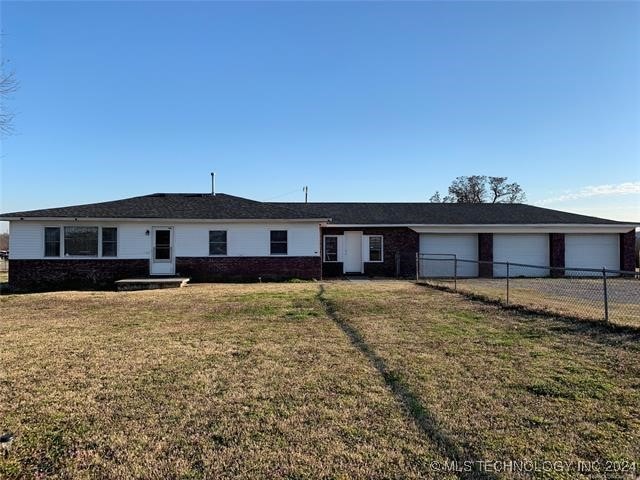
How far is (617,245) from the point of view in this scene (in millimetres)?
22875

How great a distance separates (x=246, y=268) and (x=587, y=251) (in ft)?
54.6

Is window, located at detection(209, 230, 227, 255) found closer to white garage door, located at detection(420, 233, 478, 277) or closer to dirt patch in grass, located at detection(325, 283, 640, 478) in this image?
white garage door, located at detection(420, 233, 478, 277)

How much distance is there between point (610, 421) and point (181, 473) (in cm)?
348

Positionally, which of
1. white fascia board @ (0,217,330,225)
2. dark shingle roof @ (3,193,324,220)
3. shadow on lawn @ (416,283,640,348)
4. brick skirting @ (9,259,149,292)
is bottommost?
shadow on lawn @ (416,283,640,348)

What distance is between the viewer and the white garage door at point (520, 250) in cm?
2244

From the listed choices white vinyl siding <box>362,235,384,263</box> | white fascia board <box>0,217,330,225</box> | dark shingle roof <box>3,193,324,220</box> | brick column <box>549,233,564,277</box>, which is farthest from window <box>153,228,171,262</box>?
brick column <box>549,233,564,277</box>

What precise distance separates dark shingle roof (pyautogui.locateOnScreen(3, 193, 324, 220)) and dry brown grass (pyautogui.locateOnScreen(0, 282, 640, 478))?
10.0m

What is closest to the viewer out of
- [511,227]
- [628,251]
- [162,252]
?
Answer: [162,252]

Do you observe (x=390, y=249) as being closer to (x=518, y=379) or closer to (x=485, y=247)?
(x=485, y=247)

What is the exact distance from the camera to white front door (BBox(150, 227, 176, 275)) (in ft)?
60.6

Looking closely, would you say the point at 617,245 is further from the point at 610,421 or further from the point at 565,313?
the point at 610,421

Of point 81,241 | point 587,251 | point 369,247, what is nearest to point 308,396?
point 81,241

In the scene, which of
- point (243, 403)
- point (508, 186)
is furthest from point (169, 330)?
point (508, 186)

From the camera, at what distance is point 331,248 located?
73.1 ft
